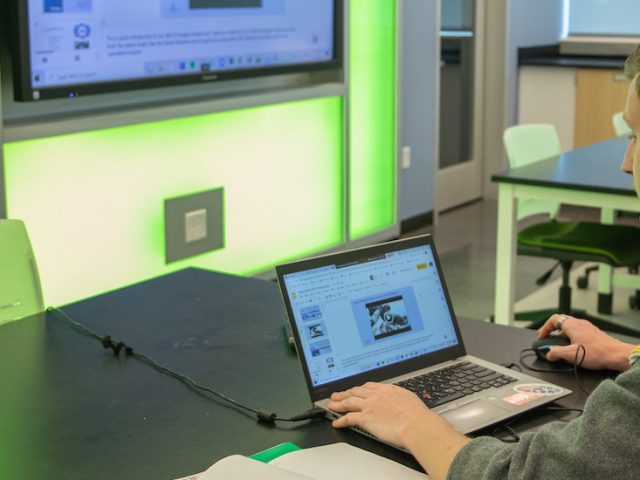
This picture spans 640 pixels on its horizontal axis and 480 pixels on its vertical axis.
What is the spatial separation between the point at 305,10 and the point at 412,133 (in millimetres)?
1584

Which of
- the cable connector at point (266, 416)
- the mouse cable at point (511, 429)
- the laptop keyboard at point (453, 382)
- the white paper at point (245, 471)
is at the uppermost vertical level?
the white paper at point (245, 471)

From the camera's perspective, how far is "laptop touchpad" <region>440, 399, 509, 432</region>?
1.54 meters

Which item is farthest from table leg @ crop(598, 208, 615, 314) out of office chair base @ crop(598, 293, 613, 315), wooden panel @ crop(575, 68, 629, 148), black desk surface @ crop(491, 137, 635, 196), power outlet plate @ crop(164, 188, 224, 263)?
wooden panel @ crop(575, 68, 629, 148)

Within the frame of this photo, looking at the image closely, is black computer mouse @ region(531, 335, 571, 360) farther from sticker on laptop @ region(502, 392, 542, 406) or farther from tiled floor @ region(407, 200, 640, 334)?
tiled floor @ region(407, 200, 640, 334)

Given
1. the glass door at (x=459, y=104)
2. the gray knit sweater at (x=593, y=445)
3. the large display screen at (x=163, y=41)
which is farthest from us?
the glass door at (x=459, y=104)

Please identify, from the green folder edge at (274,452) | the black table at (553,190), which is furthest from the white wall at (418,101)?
the green folder edge at (274,452)

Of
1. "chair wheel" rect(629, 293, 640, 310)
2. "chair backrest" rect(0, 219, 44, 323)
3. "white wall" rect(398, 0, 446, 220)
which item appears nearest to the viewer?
"chair backrest" rect(0, 219, 44, 323)

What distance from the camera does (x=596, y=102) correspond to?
6.85m

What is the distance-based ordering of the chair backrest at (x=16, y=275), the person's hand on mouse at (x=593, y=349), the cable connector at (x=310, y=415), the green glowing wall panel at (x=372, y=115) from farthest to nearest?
1. the green glowing wall panel at (x=372, y=115)
2. the chair backrest at (x=16, y=275)
3. the person's hand on mouse at (x=593, y=349)
4. the cable connector at (x=310, y=415)

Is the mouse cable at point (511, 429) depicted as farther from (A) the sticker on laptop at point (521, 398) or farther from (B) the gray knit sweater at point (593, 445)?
(B) the gray knit sweater at point (593, 445)

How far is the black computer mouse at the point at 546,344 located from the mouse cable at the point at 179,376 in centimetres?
49

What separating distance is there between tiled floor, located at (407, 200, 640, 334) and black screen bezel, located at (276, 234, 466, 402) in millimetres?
2682

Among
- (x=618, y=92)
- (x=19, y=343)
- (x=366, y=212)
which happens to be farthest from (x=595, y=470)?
(x=618, y=92)

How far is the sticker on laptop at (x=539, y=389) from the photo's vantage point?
167 cm
